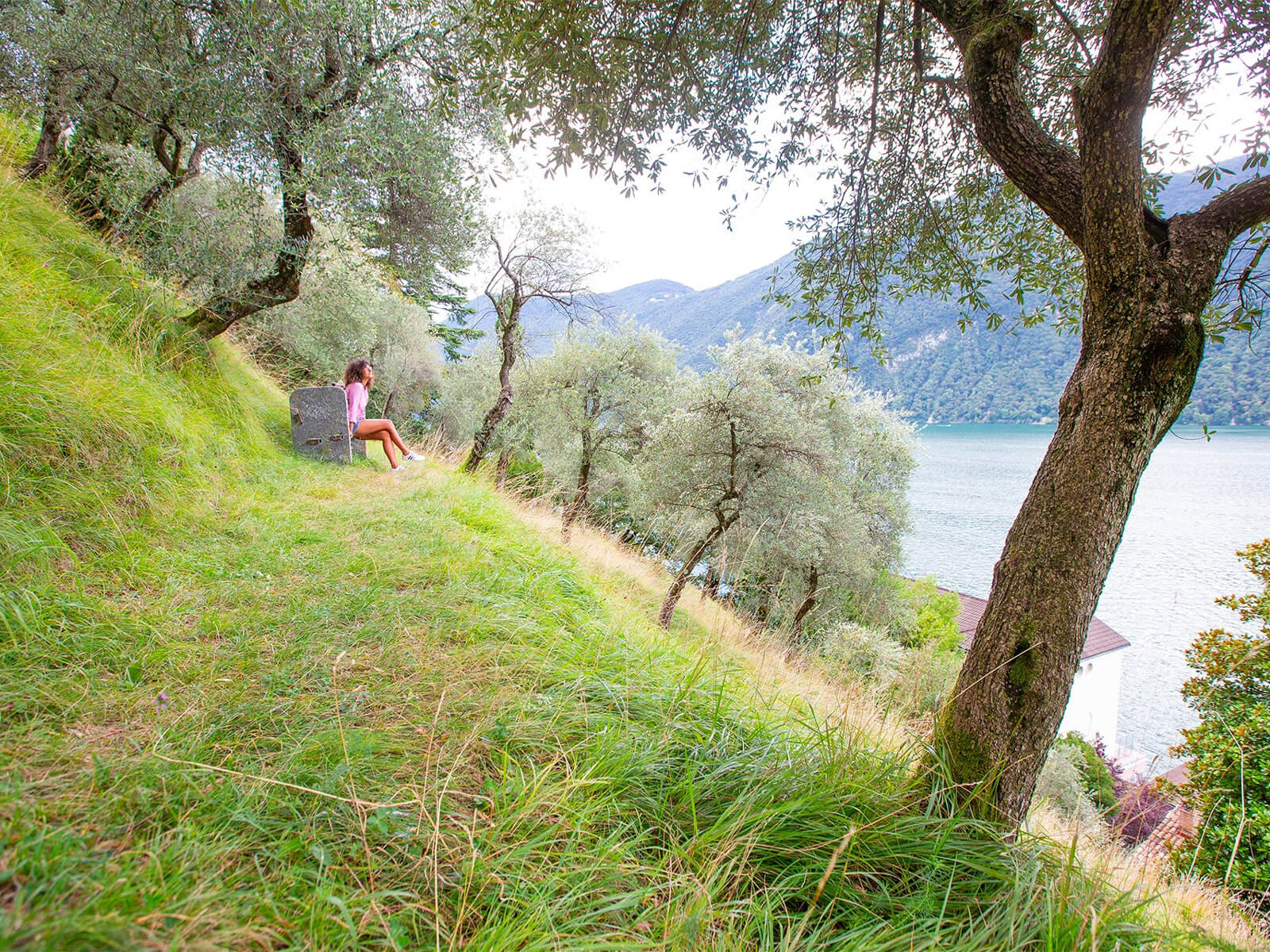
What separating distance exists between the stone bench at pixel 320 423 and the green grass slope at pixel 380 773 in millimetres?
3609

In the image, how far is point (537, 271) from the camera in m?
13.2

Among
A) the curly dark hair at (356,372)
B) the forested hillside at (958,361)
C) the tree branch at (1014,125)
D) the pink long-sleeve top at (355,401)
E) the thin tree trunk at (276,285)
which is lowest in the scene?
the pink long-sleeve top at (355,401)

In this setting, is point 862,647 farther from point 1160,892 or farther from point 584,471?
point 1160,892

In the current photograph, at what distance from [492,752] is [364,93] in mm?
6733

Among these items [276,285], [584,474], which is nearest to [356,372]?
[276,285]

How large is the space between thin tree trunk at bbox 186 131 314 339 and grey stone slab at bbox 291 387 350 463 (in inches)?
49.8

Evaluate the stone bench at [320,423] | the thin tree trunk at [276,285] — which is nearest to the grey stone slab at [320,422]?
the stone bench at [320,423]

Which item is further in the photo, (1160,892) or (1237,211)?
(1237,211)

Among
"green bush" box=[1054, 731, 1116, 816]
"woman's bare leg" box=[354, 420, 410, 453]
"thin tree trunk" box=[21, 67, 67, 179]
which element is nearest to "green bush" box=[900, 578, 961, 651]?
"green bush" box=[1054, 731, 1116, 816]

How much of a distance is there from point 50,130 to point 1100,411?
11304mm

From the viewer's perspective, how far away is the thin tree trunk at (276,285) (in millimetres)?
5988

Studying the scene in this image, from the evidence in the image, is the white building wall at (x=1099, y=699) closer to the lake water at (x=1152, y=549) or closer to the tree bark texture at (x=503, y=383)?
the lake water at (x=1152, y=549)

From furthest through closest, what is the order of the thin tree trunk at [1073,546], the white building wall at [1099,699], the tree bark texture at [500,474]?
1. the white building wall at [1099,699]
2. the tree bark texture at [500,474]
3. the thin tree trunk at [1073,546]

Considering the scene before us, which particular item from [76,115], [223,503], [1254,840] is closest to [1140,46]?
[223,503]
